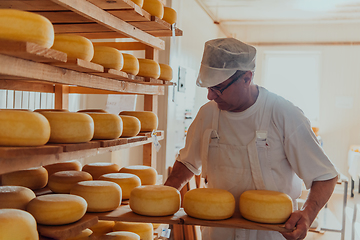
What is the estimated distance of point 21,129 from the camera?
981 mm

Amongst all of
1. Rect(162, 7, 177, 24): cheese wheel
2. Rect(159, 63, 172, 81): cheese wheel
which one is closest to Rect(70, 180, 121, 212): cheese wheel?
Rect(159, 63, 172, 81): cheese wheel

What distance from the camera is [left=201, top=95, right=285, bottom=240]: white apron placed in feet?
5.28

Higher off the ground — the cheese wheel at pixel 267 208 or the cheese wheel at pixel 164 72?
the cheese wheel at pixel 164 72

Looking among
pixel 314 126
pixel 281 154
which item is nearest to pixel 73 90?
pixel 281 154

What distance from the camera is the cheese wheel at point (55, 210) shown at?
45.4 inches

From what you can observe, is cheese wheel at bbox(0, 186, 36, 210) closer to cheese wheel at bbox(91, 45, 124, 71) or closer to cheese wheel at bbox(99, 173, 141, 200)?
cheese wheel at bbox(99, 173, 141, 200)

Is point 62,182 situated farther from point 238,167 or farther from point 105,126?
point 238,167

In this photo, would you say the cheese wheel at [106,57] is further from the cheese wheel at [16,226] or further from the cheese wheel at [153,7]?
the cheese wheel at [16,226]

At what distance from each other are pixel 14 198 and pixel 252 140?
39.7 inches

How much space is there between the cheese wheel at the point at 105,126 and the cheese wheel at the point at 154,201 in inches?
10.0

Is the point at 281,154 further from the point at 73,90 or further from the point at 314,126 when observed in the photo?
the point at 314,126

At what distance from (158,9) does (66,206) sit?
43.3 inches

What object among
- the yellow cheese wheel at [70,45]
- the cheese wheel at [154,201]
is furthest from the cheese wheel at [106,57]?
the cheese wheel at [154,201]

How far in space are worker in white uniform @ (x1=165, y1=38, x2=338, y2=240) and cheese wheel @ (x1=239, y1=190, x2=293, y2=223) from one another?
0.18 metres
